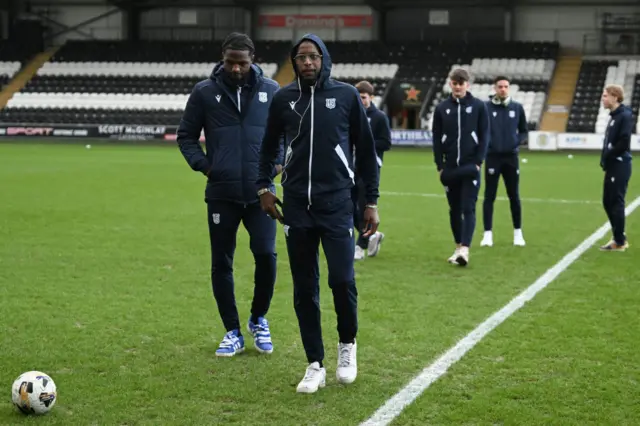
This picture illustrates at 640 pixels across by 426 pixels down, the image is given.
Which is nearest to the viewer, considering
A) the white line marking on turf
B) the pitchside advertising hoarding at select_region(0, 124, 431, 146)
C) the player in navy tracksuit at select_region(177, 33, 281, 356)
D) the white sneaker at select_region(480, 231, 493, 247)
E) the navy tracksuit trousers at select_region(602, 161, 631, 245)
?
the white line marking on turf

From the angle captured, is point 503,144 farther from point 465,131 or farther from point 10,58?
point 10,58

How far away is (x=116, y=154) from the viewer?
3159 cm

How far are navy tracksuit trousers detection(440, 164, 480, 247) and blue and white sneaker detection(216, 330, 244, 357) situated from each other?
4530 millimetres

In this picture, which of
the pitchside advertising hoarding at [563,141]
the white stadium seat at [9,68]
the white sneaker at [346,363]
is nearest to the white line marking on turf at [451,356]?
the white sneaker at [346,363]

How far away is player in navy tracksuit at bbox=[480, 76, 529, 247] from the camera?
12391 mm

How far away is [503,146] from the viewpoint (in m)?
12.4

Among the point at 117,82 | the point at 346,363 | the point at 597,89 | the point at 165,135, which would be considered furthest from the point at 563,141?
the point at 346,363

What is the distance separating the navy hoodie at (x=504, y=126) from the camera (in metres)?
12.4

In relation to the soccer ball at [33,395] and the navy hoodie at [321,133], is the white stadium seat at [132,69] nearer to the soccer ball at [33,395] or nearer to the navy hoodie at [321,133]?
the navy hoodie at [321,133]

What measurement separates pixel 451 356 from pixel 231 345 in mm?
1555

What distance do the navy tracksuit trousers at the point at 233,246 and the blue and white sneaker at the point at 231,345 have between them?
69 mm

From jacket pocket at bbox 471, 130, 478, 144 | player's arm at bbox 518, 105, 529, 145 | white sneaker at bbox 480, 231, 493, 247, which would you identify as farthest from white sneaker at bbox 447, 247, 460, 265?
player's arm at bbox 518, 105, 529, 145

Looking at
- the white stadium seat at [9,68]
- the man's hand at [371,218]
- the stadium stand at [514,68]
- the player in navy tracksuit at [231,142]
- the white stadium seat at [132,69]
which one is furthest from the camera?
the white stadium seat at [9,68]

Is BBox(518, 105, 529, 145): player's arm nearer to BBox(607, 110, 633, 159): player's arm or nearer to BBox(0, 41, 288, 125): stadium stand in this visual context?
BBox(607, 110, 633, 159): player's arm
